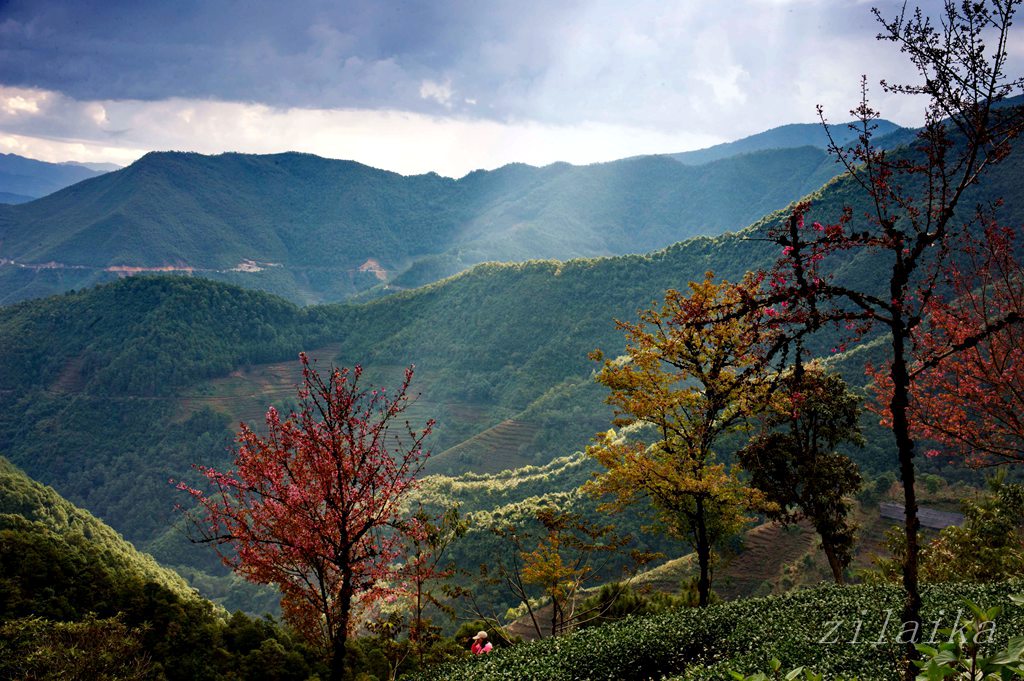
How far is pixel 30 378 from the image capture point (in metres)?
111

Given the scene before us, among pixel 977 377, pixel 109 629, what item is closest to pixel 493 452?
pixel 109 629

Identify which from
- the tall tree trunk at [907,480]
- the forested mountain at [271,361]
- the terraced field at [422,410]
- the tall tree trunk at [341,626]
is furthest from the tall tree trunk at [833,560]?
the forested mountain at [271,361]

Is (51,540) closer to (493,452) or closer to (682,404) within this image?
(682,404)

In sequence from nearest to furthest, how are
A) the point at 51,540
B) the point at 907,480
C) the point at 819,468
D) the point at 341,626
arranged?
the point at 907,480
the point at 341,626
the point at 51,540
the point at 819,468

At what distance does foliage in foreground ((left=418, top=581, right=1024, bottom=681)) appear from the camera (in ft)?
22.0

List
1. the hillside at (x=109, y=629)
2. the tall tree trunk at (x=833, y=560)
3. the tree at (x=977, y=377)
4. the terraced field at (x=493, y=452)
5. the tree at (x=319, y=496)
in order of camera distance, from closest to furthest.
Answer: the tree at (x=319, y=496), the tree at (x=977, y=377), the hillside at (x=109, y=629), the tall tree trunk at (x=833, y=560), the terraced field at (x=493, y=452)

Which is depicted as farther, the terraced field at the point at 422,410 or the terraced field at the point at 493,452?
the terraced field at the point at 422,410

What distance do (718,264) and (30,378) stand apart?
12286 centimetres

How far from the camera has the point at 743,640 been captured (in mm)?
8180

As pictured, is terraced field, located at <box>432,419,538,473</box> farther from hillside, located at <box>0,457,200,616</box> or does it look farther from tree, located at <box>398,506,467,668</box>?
tree, located at <box>398,506,467,668</box>

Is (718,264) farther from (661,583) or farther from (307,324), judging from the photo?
(307,324)

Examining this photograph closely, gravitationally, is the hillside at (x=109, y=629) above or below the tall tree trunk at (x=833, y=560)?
above

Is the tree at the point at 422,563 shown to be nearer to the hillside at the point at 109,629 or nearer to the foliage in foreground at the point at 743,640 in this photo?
the foliage in foreground at the point at 743,640

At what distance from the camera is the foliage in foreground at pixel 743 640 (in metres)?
6.70
